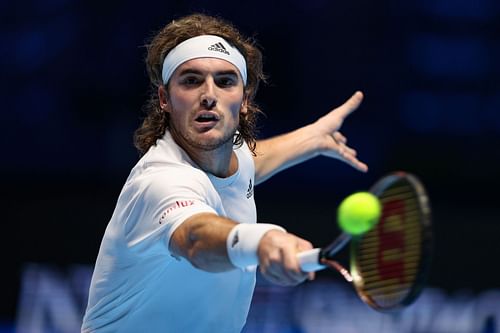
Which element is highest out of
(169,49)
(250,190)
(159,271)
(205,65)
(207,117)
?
(169,49)

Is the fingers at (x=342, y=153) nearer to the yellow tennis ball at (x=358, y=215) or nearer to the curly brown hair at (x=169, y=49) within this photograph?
the curly brown hair at (x=169, y=49)

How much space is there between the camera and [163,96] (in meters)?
5.50

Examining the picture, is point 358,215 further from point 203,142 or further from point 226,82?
point 226,82

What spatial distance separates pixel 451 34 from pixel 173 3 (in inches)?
107

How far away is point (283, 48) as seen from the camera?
33.8 feet

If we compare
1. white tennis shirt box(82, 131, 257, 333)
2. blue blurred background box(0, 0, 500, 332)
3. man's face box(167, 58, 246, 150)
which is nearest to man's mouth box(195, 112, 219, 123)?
man's face box(167, 58, 246, 150)

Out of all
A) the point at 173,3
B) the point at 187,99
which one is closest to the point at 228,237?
the point at 187,99

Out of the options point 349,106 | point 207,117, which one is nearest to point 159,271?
point 207,117

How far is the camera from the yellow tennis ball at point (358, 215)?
389 centimetres

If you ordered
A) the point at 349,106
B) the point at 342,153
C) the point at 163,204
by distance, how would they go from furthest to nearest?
the point at 349,106
the point at 342,153
the point at 163,204

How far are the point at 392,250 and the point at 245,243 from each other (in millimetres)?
665

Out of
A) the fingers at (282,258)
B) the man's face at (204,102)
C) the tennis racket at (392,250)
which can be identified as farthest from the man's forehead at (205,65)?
the fingers at (282,258)

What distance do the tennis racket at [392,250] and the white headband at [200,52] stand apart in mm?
1323

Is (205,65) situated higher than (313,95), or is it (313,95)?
(205,65)
